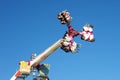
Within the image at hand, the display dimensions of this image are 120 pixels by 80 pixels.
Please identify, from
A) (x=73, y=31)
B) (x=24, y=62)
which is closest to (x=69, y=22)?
(x=73, y=31)

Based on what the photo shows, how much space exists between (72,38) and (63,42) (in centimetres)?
140

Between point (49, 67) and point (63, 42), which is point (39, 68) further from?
point (63, 42)

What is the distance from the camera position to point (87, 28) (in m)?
58.2

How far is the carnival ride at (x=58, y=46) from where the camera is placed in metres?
55.8

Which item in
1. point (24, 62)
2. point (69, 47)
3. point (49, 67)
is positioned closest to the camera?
point (69, 47)

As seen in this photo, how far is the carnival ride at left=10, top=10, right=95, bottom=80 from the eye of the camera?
55.8 metres

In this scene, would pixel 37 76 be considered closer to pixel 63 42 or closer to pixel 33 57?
pixel 33 57

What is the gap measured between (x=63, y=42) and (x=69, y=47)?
1196mm

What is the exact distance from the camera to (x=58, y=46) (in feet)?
189

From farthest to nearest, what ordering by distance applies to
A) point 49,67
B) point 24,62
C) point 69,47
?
point 49,67, point 24,62, point 69,47

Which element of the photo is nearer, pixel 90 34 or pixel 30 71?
pixel 90 34

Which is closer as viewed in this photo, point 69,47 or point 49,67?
point 69,47

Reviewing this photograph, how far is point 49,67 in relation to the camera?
218ft

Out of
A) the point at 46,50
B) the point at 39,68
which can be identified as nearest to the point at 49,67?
the point at 39,68
